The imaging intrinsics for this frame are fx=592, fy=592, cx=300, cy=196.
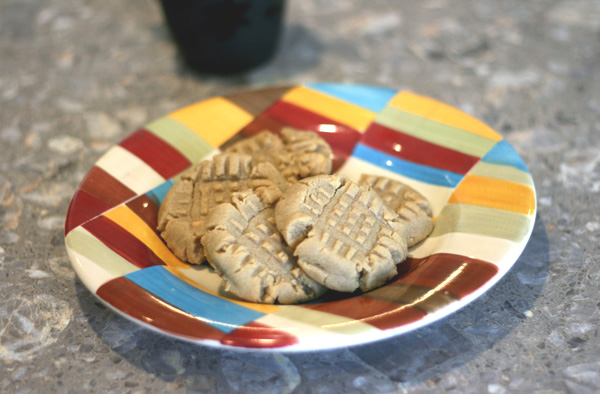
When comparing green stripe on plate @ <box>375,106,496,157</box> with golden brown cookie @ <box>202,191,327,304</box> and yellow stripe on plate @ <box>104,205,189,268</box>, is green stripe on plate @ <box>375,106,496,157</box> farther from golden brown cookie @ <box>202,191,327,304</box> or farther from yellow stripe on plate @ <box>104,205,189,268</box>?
yellow stripe on plate @ <box>104,205,189,268</box>

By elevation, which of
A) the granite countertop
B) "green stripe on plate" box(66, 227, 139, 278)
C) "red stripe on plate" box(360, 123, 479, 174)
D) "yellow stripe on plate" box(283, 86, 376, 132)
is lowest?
the granite countertop

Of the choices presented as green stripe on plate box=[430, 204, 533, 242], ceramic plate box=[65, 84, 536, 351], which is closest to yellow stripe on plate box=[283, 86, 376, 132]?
ceramic plate box=[65, 84, 536, 351]

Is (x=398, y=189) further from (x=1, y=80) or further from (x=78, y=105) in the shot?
(x=1, y=80)

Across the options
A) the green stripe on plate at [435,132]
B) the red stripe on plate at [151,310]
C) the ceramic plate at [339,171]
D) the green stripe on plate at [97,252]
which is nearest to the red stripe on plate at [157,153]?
the ceramic plate at [339,171]

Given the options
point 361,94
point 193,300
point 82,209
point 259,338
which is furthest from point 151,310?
point 361,94

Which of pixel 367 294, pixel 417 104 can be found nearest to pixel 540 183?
pixel 417 104
